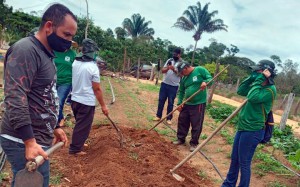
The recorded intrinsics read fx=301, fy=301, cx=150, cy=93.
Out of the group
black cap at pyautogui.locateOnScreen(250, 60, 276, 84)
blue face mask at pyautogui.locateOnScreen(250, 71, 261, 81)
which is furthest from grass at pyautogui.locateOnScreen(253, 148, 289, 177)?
black cap at pyautogui.locateOnScreen(250, 60, 276, 84)

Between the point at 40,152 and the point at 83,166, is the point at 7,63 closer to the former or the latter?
the point at 40,152

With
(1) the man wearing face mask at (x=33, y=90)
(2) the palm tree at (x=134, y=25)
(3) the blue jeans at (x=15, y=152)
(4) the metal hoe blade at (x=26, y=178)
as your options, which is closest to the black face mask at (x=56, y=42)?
(1) the man wearing face mask at (x=33, y=90)

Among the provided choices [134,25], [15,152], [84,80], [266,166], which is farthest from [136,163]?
[134,25]

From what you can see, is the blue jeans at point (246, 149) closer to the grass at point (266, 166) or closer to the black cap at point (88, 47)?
the grass at point (266, 166)

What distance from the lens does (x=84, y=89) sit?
4434 mm

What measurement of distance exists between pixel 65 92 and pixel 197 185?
9.35 feet

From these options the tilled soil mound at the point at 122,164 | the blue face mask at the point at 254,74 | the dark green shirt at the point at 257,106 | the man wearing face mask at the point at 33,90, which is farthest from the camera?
the blue face mask at the point at 254,74

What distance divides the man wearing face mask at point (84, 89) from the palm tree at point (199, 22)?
34.9m

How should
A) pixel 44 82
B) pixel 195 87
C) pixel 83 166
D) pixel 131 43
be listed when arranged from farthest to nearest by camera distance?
pixel 131 43
pixel 195 87
pixel 83 166
pixel 44 82

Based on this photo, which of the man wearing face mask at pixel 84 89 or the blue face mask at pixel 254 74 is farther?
the man wearing face mask at pixel 84 89

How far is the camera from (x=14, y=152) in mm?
1982

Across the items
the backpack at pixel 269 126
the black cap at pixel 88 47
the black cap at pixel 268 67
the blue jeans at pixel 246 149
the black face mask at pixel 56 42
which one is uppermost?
the black cap at pixel 268 67

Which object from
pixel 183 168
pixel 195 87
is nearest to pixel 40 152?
pixel 183 168

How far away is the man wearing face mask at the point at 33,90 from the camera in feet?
5.83
